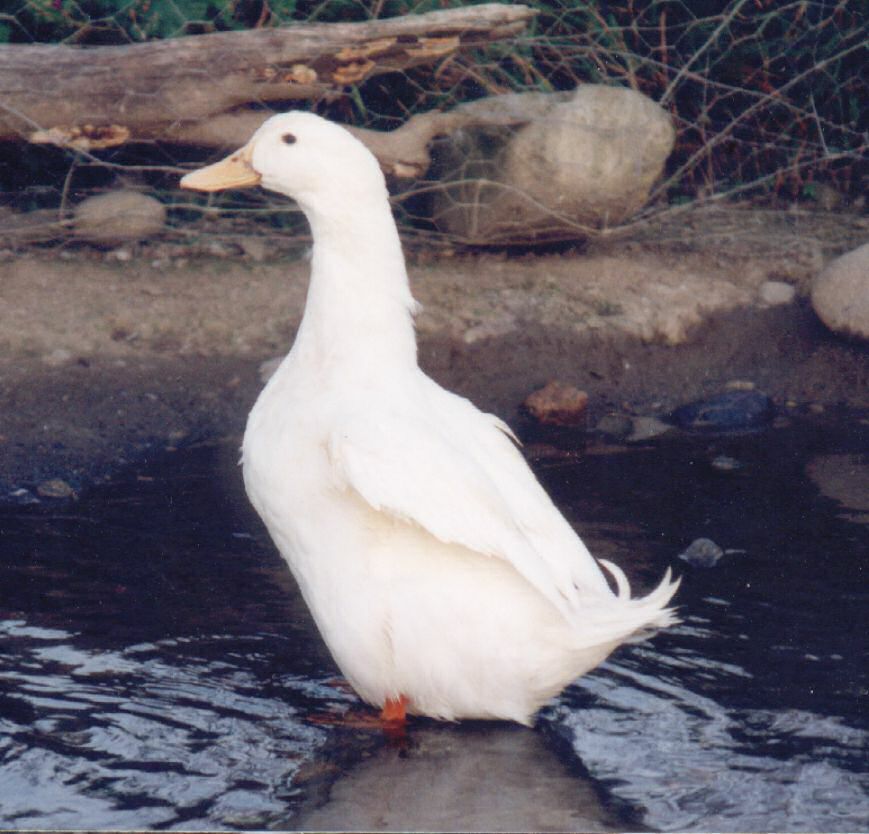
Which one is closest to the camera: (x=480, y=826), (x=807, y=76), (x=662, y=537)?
(x=480, y=826)

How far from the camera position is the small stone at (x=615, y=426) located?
5.44 meters

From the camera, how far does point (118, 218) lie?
238 inches

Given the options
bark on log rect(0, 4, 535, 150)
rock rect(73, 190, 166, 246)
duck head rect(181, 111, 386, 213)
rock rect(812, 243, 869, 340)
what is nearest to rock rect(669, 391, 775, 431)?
rock rect(812, 243, 869, 340)

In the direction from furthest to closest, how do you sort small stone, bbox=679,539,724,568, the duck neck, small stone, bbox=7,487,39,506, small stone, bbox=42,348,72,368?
small stone, bbox=42,348,72,368
small stone, bbox=7,487,39,506
small stone, bbox=679,539,724,568
the duck neck

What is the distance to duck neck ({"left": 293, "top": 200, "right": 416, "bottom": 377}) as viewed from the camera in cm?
334

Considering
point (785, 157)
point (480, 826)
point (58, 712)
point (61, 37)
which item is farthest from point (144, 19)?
point (480, 826)

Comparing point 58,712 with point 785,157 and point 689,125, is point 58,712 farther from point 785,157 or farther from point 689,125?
point 785,157

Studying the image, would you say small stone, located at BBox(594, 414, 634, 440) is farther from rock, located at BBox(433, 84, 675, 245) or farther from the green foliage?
the green foliage

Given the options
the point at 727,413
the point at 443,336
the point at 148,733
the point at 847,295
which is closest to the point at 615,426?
the point at 727,413

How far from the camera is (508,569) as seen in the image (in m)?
3.18

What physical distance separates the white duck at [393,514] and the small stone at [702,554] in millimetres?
973

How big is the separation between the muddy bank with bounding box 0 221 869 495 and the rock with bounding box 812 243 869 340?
0.33ft

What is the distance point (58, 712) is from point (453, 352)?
2848mm

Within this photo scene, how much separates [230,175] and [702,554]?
177cm
